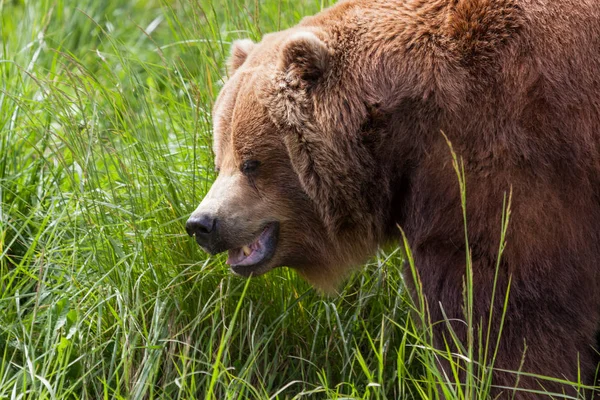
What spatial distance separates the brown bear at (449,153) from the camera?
12.0 ft

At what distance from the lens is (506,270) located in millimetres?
3680

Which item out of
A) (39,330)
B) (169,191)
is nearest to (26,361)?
(39,330)

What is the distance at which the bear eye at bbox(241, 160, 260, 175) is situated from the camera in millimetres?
A: 4109

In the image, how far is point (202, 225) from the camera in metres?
4.02

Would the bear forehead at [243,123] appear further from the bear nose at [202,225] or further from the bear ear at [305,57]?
the bear nose at [202,225]

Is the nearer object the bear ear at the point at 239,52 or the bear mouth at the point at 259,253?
the bear mouth at the point at 259,253

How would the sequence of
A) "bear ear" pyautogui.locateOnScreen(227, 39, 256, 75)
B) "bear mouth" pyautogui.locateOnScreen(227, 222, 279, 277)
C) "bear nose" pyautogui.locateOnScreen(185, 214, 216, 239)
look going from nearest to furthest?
"bear nose" pyautogui.locateOnScreen(185, 214, 216, 239) → "bear mouth" pyautogui.locateOnScreen(227, 222, 279, 277) → "bear ear" pyautogui.locateOnScreen(227, 39, 256, 75)

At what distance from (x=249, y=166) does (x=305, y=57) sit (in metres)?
0.55

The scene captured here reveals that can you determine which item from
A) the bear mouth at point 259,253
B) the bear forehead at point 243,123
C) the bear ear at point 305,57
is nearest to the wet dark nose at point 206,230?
the bear mouth at point 259,253

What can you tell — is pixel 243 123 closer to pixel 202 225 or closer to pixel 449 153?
pixel 202 225

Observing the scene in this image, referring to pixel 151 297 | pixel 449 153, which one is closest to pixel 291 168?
pixel 449 153

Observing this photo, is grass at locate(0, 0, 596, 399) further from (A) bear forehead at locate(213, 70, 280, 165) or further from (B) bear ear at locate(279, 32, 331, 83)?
(B) bear ear at locate(279, 32, 331, 83)

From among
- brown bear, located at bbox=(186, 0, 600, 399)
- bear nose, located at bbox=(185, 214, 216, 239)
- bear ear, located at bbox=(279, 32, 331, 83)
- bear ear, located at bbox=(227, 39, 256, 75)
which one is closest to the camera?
brown bear, located at bbox=(186, 0, 600, 399)

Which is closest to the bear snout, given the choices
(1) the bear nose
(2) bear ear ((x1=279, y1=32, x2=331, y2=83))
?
(1) the bear nose
